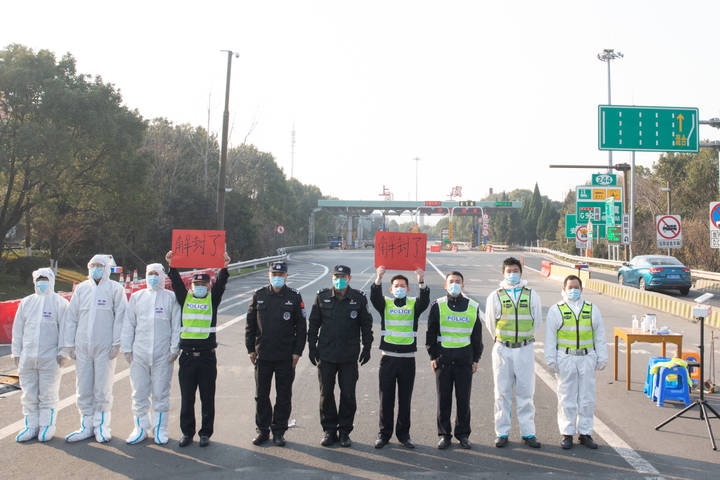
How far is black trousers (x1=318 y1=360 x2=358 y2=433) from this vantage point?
20.8ft

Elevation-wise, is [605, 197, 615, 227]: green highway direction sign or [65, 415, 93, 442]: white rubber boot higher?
[605, 197, 615, 227]: green highway direction sign

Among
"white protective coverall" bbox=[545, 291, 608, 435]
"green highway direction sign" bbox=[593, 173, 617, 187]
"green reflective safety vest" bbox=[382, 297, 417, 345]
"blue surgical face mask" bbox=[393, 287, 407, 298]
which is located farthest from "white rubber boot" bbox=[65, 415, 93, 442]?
"green highway direction sign" bbox=[593, 173, 617, 187]

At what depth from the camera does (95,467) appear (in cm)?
558

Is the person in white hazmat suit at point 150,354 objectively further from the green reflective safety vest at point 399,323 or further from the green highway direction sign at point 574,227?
the green highway direction sign at point 574,227

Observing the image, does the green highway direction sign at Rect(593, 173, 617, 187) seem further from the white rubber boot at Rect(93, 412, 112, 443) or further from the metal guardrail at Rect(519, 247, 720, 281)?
the white rubber boot at Rect(93, 412, 112, 443)

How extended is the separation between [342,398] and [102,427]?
8.17 ft

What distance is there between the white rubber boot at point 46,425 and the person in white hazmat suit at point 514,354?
4589mm

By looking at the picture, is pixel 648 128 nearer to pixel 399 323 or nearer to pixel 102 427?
pixel 399 323

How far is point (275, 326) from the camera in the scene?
639 cm

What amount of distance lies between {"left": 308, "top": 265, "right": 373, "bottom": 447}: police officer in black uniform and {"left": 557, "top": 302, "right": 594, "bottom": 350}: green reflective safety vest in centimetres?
210

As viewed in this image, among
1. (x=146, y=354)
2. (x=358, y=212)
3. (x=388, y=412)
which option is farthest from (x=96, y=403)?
(x=358, y=212)

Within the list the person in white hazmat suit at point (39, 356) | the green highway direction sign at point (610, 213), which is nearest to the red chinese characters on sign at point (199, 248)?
the person in white hazmat suit at point (39, 356)

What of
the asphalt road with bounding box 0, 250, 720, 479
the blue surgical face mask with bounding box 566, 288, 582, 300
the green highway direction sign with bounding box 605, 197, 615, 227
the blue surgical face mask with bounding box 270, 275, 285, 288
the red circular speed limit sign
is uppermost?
the green highway direction sign with bounding box 605, 197, 615, 227

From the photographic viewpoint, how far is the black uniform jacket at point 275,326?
6.39 metres
